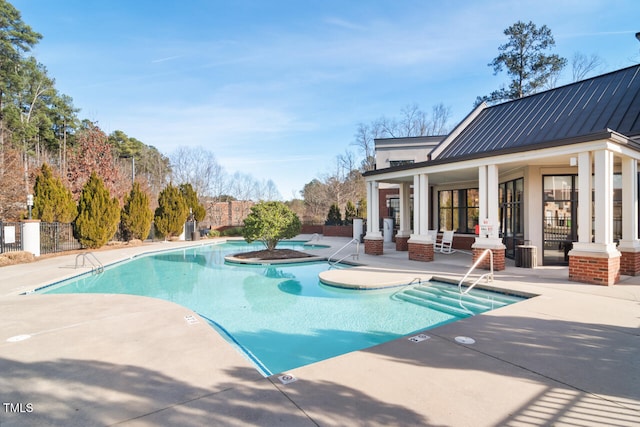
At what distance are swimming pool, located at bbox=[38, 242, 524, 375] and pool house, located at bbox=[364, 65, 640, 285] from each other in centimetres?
405

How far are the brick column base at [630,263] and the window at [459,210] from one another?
6.00m

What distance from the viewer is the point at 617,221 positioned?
1003cm

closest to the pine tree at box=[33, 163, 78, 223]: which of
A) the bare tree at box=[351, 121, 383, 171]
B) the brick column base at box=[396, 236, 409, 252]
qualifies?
the brick column base at box=[396, 236, 409, 252]

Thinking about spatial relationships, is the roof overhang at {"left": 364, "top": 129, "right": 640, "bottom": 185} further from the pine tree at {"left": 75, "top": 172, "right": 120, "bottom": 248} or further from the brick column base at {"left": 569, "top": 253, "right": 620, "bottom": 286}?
the pine tree at {"left": 75, "top": 172, "right": 120, "bottom": 248}

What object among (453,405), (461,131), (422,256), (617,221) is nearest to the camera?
(453,405)

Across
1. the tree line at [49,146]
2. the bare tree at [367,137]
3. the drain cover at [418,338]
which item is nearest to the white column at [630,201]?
the drain cover at [418,338]

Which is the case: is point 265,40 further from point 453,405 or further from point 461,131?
point 453,405

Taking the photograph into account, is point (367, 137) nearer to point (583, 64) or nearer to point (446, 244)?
point (583, 64)

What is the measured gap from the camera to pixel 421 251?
39.3ft

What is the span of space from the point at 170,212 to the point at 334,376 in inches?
875

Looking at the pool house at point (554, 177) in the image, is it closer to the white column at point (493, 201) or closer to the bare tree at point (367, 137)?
the white column at point (493, 201)

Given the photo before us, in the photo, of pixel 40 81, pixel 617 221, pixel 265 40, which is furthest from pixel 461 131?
pixel 40 81

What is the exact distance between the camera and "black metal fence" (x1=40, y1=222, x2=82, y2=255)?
1502 centimetres

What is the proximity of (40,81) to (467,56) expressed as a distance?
116 feet
